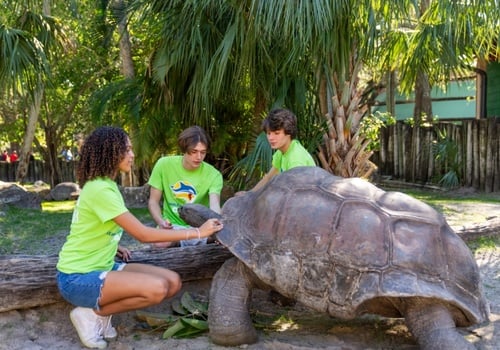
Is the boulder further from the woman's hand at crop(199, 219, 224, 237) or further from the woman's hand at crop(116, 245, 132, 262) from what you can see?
the woman's hand at crop(199, 219, 224, 237)

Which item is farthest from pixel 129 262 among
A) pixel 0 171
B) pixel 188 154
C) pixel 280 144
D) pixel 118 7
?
pixel 0 171

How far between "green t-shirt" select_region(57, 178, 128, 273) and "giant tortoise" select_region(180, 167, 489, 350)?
28.4 inches

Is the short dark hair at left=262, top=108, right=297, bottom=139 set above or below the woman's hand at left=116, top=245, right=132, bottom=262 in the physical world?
above

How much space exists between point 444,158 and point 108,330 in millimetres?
10759

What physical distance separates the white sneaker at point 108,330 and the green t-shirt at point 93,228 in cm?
37

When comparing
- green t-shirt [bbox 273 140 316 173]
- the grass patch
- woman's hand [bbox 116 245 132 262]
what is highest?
green t-shirt [bbox 273 140 316 173]

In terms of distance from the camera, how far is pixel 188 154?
445 cm

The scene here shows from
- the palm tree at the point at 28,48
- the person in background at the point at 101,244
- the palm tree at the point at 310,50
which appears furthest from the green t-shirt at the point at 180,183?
the palm tree at the point at 28,48

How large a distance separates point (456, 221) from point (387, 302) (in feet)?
14.8

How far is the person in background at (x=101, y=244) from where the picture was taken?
3344 mm

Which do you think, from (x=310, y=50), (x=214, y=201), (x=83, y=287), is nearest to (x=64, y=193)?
(x=310, y=50)

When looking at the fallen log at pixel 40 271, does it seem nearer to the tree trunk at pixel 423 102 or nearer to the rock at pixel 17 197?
the rock at pixel 17 197

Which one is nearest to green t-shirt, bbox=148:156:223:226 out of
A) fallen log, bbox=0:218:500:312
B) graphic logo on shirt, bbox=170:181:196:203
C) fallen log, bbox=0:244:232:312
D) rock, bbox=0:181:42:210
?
graphic logo on shirt, bbox=170:181:196:203

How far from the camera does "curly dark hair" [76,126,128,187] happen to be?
3.37m
